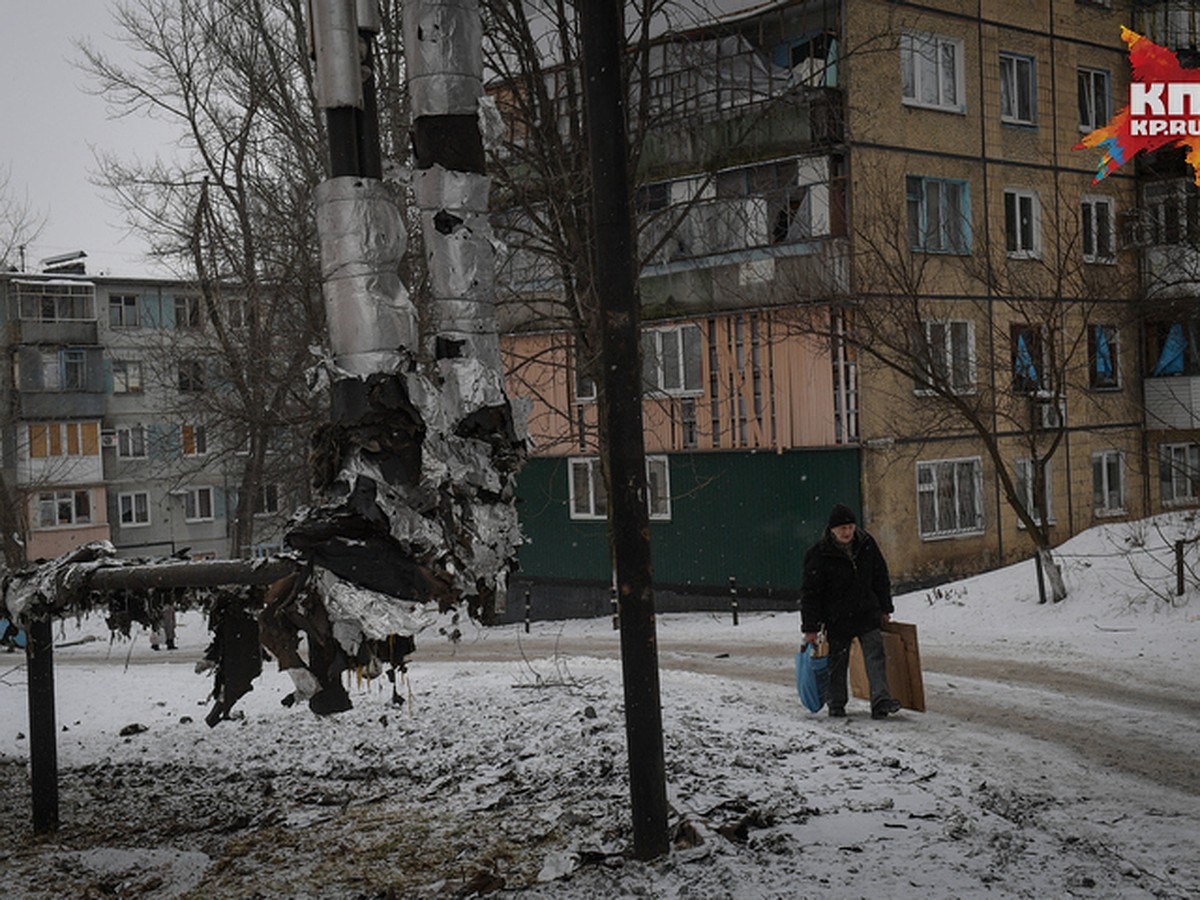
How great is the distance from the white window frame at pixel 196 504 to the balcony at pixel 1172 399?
Answer: 38434mm

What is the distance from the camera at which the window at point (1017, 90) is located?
26.0m

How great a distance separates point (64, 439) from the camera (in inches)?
1950

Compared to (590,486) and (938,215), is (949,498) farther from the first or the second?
(590,486)

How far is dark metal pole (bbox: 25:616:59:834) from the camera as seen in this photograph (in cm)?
806

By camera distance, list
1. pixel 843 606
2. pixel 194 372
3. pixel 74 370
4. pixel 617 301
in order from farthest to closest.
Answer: pixel 74 370
pixel 194 372
pixel 843 606
pixel 617 301

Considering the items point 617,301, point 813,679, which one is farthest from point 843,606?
point 617,301

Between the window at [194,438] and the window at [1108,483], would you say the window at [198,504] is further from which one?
the window at [1108,483]

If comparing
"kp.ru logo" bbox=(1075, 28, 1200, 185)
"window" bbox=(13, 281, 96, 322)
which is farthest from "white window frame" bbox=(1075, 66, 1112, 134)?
"window" bbox=(13, 281, 96, 322)

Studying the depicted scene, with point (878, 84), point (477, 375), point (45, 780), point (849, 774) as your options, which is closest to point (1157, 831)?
point (849, 774)

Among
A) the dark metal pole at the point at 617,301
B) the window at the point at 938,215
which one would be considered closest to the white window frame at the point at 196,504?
the window at the point at 938,215

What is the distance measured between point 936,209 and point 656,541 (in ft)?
28.0

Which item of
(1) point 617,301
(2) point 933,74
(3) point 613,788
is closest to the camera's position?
(1) point 617,301

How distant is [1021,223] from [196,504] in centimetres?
3818

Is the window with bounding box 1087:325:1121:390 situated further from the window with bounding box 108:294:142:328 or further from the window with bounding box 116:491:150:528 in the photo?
the window with bounding box 116:491:150:528
